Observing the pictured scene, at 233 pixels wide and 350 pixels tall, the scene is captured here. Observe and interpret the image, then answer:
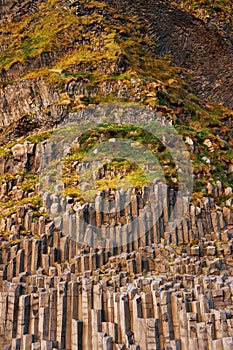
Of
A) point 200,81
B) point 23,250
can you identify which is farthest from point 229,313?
point 200,81

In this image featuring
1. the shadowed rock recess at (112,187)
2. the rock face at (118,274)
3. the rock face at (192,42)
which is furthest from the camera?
the rock face at (192,42)

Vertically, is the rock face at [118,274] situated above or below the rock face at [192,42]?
below

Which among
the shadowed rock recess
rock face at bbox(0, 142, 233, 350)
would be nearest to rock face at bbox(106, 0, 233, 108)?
the shadowed rock recess

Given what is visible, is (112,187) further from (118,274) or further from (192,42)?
(192,42)

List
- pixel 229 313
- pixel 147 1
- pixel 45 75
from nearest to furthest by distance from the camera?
pixel 229 313 < pixel 45 75 < pixel 147 1

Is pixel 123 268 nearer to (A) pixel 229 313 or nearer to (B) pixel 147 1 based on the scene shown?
(A) pixel 229 313

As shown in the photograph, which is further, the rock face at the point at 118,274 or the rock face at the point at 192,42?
the rock face at the point at 192,42

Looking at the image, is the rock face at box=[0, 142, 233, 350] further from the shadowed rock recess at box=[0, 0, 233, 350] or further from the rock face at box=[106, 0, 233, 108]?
the rock face at box=[106, 0, 233, 108]

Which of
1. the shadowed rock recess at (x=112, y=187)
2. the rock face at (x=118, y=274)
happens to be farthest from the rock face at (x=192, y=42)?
the rock face at (x=118, y=274)

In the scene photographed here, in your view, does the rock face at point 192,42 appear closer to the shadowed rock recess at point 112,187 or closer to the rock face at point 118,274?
the shadowed rock recess at point 112,187
